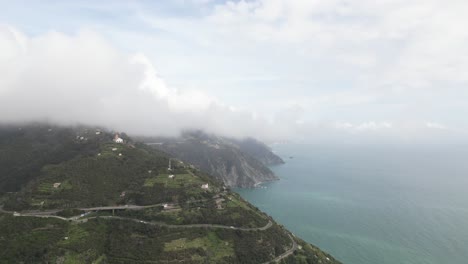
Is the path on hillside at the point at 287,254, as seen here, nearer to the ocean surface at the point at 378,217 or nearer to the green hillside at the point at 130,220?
the green hillside at the point at 130,220

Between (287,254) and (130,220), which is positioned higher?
(130,220)

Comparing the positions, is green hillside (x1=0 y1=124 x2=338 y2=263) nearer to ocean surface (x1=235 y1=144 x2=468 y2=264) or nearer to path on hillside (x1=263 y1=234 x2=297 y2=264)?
path on hillside (x1=263 y1=234 x2=297 y2=264)

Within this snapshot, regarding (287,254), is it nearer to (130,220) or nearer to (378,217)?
(130,220)

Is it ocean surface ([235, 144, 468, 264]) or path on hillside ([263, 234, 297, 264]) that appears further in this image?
ocean surface ([235, 144, 468, 264])

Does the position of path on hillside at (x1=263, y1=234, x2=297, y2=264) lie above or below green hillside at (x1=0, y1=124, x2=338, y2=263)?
below

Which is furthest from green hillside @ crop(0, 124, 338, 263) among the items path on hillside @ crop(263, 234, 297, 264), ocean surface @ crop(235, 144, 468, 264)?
ocean surface @ crop(235, 144, 468, 264)

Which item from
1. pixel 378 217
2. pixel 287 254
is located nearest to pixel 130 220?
pixel 287 254

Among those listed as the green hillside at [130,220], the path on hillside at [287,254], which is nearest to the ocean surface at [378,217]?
the path on hillside at [287,254]

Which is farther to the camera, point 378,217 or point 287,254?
point 378,217

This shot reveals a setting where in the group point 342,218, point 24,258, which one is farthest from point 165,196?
point 342,218
